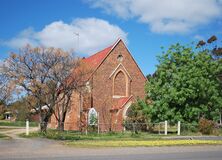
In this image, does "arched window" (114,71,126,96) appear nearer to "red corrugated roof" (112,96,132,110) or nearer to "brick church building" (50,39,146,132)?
"brick church building" (50,39,146,132)

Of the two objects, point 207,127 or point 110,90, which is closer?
point 207,127

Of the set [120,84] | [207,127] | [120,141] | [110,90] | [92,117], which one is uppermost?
[120,84]

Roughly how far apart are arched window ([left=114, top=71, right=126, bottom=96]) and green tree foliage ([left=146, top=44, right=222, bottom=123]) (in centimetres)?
579

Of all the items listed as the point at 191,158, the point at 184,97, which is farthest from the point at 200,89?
the point at 191,158

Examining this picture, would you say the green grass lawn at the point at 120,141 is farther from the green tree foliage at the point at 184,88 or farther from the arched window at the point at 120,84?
the arched window at the point at 120,84

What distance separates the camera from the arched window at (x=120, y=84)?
48969 mm

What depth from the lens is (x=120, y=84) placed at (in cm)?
4928

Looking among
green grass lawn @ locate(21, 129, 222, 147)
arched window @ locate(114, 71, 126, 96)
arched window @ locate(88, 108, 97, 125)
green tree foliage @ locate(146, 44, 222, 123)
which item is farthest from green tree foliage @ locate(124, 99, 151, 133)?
green grass lawn @ locate(21, 129, 222, 147)

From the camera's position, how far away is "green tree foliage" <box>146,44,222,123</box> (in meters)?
40.5

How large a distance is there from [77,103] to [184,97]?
16.4 meters

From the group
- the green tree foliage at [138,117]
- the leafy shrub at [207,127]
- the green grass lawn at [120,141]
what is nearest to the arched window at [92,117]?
the green tree foliage at [138,117]

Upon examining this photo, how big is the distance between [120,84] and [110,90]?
1.90m

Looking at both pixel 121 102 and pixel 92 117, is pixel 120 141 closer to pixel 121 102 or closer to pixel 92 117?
pixel 92 117

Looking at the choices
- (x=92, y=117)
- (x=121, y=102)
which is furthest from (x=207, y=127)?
(x=92, y=117)
